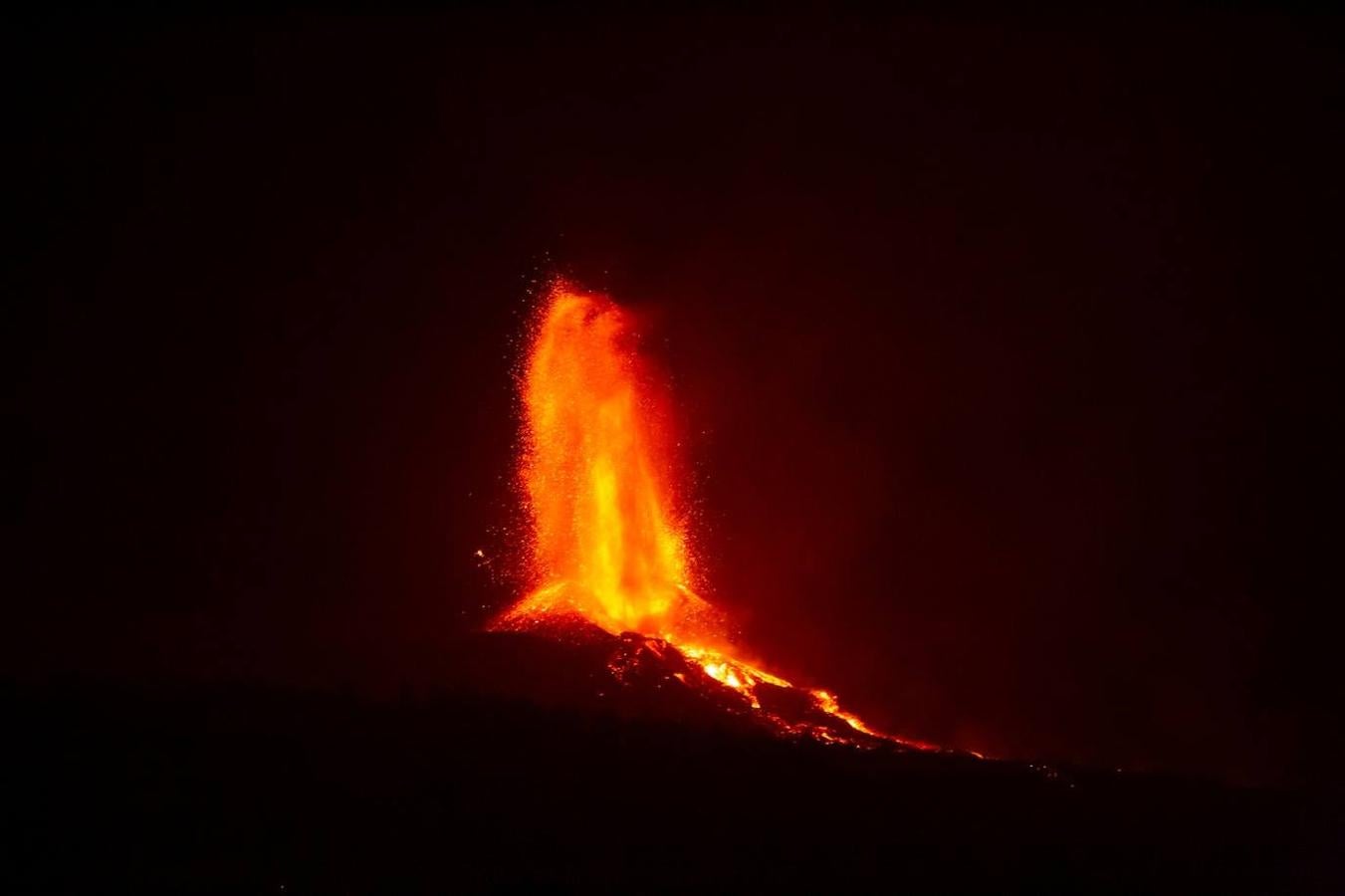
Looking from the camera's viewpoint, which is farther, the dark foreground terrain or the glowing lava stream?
the glowing lava stream

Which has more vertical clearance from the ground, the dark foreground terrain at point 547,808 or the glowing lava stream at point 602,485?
the glowing lava stream at point 602,485

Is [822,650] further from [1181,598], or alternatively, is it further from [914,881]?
[914,881]

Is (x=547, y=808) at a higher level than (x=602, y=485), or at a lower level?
lower

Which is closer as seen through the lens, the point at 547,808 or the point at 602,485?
the point at 547,808

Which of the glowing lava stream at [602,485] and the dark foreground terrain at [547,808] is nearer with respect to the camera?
the dark foreground terrain at [547,808]

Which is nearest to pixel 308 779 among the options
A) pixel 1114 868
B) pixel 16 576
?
pixel 1114 868
